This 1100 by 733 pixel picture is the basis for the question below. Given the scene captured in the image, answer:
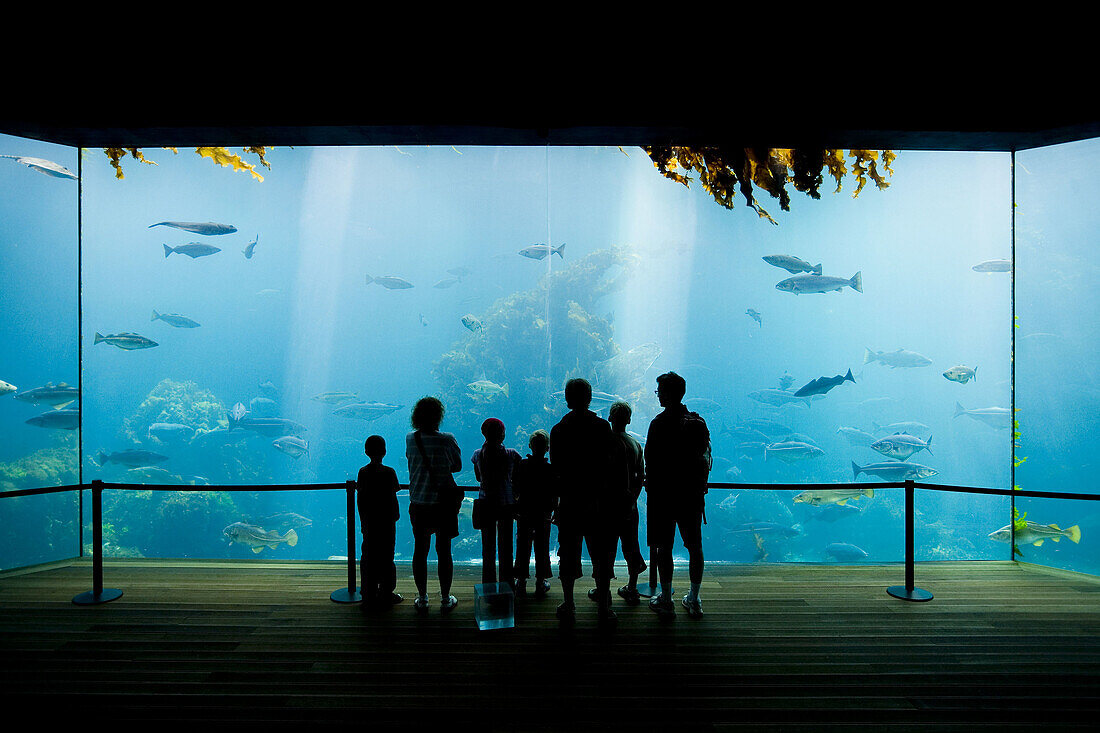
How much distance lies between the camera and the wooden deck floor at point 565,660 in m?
2.67

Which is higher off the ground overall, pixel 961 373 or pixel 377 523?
pixel 961 373

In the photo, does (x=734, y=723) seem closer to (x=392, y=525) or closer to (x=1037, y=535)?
(x=392, y=525)

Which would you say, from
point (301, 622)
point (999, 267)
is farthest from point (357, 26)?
point (999, 267)

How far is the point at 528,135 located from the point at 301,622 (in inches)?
163

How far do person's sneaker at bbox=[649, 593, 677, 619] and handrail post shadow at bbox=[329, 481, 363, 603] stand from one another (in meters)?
2.20

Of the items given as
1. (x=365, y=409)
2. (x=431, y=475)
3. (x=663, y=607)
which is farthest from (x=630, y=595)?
(x=365, y=409)

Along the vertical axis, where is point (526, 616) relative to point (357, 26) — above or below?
below

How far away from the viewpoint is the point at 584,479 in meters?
3.45

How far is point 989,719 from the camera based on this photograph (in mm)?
2631

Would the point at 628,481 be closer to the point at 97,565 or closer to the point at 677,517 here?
the point at 677,517

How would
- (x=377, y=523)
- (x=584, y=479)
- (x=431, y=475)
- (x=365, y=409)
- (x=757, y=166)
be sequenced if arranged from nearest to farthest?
(x=584, y=479) → (x=431, y=475) → (x=377, y=523) → (x=757, y=166) → (x=365, y=409)

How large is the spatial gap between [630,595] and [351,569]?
2.19 meters

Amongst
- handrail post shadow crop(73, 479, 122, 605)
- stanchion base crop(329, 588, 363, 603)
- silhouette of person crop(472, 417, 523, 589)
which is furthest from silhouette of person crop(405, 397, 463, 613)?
handrail post shadow crop(73, 479, 122, 605)

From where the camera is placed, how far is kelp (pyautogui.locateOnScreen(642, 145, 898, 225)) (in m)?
5.06
